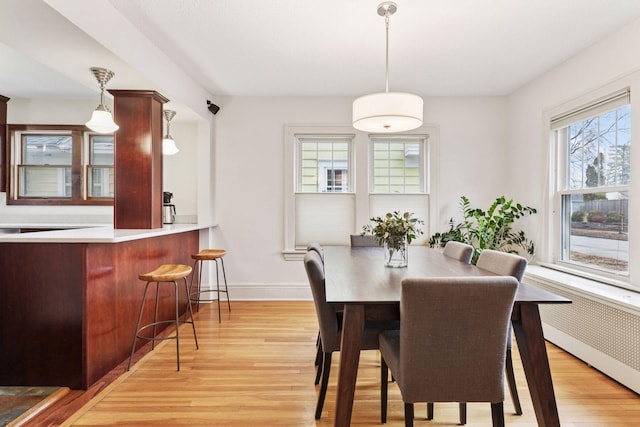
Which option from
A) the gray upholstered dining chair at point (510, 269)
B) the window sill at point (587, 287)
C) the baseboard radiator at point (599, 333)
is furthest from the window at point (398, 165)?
the gray upholstered dining chair at point (510, 269)

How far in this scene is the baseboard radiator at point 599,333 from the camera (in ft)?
7.69

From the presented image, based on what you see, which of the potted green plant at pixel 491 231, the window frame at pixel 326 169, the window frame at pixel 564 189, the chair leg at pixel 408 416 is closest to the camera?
the chair leg at pixel 408 416

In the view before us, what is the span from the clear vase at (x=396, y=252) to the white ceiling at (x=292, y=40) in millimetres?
1614

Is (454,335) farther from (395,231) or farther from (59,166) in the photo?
(59,166)

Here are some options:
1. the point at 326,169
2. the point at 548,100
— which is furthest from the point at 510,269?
the point at 326,169

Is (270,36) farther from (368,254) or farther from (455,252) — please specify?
(455,252)

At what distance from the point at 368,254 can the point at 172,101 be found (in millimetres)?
2459

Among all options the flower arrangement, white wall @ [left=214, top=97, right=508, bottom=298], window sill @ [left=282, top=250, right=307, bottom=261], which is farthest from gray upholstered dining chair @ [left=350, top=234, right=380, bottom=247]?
the flower arrangement

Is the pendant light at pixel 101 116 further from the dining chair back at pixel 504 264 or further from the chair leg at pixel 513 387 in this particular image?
the chair leg at pixel 513 387

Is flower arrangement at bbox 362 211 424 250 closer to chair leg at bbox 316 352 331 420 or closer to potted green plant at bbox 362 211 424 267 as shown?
potted green plant at bbox 362 211 424 267

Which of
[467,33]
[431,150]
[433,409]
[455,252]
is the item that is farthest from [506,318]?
[431,150]

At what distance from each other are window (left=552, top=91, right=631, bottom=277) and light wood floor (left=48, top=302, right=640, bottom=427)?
95 centimetres

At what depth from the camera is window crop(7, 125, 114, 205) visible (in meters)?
4.72

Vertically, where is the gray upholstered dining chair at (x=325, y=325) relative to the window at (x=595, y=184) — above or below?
below
